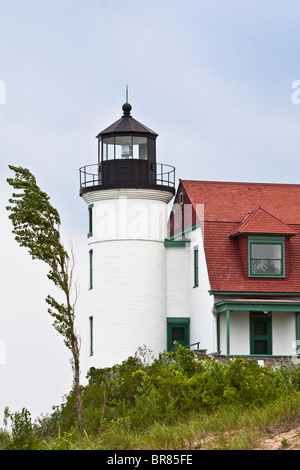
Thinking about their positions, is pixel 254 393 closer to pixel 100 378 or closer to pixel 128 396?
pixel 128 396

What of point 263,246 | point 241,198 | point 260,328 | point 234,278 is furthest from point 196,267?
point 241,198

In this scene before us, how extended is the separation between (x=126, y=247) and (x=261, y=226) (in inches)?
215

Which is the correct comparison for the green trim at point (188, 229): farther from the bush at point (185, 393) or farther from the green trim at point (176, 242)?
the bush at point (185, 393)

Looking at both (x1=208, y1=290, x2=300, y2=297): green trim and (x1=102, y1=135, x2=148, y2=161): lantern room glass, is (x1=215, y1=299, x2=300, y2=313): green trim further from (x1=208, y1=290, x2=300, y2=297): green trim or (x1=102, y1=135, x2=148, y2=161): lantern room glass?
(x1=102, y1=135, x2=148, y2=161): lantern room glass

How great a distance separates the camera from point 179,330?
40.1m

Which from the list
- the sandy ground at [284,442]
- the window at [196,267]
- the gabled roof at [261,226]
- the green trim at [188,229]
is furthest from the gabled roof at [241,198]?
the sandy ground at [284,442]

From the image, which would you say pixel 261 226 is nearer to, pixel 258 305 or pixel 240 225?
pixel 240 225

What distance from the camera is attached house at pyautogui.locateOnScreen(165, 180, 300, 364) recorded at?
3750 cm

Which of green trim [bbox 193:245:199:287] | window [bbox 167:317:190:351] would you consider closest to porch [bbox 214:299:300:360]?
green trim [bbox 193:245:199:287]

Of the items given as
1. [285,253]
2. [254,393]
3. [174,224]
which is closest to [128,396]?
[254,393]

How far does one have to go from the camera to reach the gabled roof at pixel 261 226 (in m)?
38.3

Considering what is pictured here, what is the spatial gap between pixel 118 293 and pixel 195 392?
51.4 ft

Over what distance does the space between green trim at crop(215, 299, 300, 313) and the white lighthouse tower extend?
3403 mm

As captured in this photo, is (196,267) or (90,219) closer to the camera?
(196,267)
